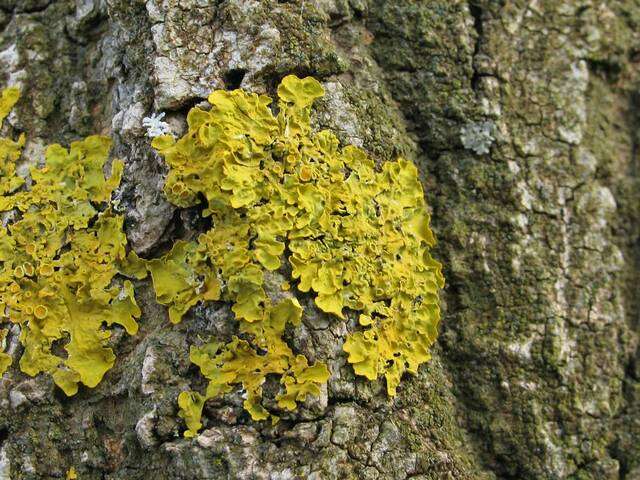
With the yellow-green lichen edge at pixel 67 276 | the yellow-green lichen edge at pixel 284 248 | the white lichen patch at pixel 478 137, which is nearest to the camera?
the yellow-green lichen edge at pixel 284 248

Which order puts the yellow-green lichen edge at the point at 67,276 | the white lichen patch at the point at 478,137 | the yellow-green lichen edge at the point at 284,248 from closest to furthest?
the yellow-green lichen edge at the point at 284,248, the yellow-green lichen edge at the point at 67,276, the white lichen patch at the point at 478,137

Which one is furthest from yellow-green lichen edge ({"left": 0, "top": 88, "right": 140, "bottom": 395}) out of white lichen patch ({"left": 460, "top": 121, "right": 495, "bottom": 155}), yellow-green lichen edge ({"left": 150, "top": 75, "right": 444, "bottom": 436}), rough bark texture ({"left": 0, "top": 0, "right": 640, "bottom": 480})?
white lichen patch ({"left": 460, "top": 121, "right": 495, "bottom": 155})

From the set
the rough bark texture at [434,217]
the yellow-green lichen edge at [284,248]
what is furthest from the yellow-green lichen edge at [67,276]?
the yellow-green lichen edge at [284,248]

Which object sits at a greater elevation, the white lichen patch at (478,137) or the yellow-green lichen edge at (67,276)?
the white lichen patch at (478,137)

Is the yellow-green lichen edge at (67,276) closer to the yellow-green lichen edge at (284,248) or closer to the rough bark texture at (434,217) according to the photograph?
the rough bark texture at (434,217)

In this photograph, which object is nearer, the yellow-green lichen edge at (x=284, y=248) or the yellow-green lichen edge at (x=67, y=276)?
the yellow-green lichen edge at (x=284, y=248)

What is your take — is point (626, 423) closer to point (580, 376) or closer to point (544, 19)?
point (580, 376)

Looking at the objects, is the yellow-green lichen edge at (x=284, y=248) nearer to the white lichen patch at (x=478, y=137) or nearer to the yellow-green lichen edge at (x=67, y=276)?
the yellow-green lichen edge at (x=67, y=276)
